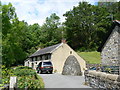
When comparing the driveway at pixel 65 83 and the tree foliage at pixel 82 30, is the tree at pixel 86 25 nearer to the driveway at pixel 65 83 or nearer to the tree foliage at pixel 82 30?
the tree foliage at pixel 82 30

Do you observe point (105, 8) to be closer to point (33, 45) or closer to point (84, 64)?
point (33, 45)

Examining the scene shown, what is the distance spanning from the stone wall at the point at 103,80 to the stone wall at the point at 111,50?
6.04 meters

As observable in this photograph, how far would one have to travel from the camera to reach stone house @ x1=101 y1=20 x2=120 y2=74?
17.2 meters

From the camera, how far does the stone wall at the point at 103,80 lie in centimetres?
776

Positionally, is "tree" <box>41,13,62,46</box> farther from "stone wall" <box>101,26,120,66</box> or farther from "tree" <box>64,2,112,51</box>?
"stone wall" <box>101,26,120,66</box>

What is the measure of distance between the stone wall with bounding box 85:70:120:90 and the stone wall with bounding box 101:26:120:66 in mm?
6043

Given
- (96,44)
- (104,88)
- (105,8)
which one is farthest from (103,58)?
(105,8)

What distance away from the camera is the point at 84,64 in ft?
119

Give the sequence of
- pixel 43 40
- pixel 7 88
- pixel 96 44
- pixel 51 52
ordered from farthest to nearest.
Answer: pixel 43 40, pixel 96 44, pixel 51 52, pixel 7 88

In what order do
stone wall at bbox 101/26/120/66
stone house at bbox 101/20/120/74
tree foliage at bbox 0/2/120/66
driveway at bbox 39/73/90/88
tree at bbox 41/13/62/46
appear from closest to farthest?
driveway at bbox 39/73/90/88 < stone house at bbox 101/20/120/74 < stone wall at bbox 101/26/120/66 < tree foliage at bbox 0/2/120/66 < tree at bbox 41/13/62/46

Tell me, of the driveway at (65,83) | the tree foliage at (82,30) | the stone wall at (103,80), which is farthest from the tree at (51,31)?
the stone wall at (103,80)

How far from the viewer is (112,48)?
18.2m

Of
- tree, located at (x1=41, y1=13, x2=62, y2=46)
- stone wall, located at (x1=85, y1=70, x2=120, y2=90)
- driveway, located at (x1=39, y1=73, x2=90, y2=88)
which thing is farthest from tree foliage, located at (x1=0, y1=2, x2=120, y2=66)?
stone wall, located at (x1=85, y1=70, x2=120, y2=90)

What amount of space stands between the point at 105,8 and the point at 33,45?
105 ft
